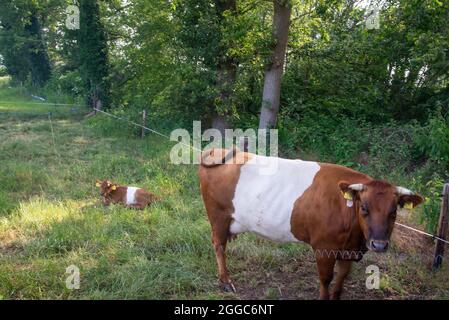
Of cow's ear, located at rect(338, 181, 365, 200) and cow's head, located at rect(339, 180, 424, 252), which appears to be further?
cow's ear, located at rect(338, 181, 365, 200)

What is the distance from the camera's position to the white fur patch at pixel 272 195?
377cm

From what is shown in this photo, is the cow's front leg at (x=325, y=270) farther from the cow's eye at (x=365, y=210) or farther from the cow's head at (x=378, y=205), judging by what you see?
the cow's eye at (x=365, y=210)

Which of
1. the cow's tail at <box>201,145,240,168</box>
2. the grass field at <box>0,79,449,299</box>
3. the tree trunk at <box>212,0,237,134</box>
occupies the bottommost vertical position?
the grass field at <box>0,79,449,299</box>

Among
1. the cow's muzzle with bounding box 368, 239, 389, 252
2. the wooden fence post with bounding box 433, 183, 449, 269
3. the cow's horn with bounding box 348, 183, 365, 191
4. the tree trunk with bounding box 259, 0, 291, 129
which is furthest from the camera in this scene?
the tree trunk with bounding box 259, 0, 291, 129

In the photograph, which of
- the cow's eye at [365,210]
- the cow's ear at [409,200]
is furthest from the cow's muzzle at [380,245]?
the cow's ear at [409,200]

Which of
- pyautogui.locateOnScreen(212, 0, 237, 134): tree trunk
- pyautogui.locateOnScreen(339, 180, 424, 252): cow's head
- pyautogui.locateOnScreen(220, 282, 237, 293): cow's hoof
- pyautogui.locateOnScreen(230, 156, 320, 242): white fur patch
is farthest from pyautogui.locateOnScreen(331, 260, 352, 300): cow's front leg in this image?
pyautogui.locateOnScreen(212, 0, 237, 134): tree trunk

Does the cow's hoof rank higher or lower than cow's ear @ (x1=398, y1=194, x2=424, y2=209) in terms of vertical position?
lower

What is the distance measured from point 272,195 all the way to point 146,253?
199cm

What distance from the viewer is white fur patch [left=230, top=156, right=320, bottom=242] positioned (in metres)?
3.77

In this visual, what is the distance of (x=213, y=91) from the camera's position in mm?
10500

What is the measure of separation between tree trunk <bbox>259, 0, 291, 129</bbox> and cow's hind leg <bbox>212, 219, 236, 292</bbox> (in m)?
6.11

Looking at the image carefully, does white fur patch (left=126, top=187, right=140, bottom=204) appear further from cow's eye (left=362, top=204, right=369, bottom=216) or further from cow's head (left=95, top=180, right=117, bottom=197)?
cow's eye (left=362, top=204, right=369, bottom=216)

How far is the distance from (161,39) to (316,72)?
187 inches
